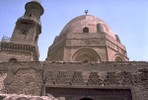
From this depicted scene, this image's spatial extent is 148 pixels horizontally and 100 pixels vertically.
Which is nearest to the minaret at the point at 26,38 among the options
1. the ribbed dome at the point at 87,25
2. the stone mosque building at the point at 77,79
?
the ribbed dome at the point at 87,25

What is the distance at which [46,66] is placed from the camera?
946 centimetres

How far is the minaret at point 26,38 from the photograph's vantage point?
17.1 m

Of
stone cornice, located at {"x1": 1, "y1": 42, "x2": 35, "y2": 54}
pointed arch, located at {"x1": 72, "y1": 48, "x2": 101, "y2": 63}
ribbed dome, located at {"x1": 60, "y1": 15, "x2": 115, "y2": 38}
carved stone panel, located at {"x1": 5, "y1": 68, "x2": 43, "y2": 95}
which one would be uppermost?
ribbed dome, located at {"x1": 60, "y1": 15, "x2": 115, "y2": 38}

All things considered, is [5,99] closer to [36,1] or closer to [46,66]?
[46,66]

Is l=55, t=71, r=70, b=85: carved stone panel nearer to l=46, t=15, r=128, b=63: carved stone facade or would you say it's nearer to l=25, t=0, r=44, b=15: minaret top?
l=46, t=15, r=128, b=63: carved stone facade

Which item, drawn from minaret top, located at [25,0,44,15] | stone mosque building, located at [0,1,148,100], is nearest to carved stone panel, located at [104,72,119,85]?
stone mosque building, located at [0,1,148,100]

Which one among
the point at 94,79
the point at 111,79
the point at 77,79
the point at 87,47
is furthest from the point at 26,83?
the point at 87,47

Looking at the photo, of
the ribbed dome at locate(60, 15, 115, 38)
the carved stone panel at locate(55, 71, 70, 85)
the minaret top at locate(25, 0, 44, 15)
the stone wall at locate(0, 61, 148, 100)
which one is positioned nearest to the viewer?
the stone wall at locate(0, 61, 148, 100)

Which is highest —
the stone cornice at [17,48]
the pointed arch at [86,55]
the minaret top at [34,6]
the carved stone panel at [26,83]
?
the minaret top at [34,6]

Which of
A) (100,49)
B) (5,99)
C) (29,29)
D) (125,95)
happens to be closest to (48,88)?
(125,95)

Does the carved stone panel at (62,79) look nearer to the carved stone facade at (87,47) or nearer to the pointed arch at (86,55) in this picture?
the carved stone facade at (87,47)

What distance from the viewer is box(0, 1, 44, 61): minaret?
56.0ft

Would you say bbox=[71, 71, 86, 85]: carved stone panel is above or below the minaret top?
below

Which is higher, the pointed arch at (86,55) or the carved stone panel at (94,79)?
the pointed arch at (86,55)
